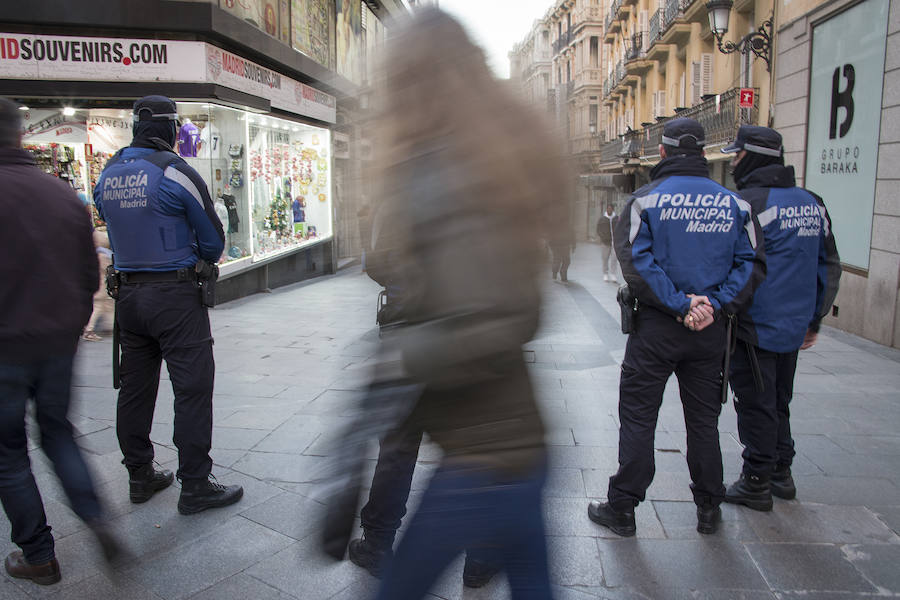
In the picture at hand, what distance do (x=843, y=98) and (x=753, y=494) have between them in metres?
7.66

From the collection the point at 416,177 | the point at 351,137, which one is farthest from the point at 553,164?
the point at 351,137

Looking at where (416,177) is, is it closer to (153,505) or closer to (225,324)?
(153,505)

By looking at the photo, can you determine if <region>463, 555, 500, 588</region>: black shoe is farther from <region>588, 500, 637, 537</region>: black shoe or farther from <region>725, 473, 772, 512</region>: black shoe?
<region>725, 473, 772, 512</region>: black shoe

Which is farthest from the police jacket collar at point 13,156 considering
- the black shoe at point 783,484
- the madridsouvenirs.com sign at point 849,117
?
the madridsouvenirs.com sign at point 849,117

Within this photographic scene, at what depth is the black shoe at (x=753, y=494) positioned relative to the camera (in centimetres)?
365

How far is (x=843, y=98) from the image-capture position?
9406 millimetres

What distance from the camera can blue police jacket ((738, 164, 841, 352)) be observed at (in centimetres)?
360

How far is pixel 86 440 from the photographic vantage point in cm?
462

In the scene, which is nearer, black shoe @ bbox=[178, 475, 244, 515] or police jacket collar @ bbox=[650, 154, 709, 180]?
police jacket collar @ bbox=[650, 154, 709, 180]

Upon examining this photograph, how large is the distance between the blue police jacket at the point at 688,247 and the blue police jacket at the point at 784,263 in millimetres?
461

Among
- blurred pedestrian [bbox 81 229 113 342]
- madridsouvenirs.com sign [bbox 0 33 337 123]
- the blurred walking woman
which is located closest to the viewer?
the blurred walking woman

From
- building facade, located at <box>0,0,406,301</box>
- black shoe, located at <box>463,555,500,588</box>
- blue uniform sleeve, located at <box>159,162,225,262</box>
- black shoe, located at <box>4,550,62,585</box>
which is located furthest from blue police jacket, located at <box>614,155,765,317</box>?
building facade, located at <box>0,0,406,301</box>

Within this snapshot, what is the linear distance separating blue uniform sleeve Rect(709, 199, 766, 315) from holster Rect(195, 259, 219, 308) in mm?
2372

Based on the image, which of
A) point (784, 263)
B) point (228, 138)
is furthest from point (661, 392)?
point (228, 138)
